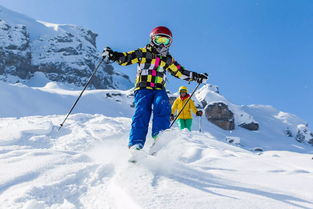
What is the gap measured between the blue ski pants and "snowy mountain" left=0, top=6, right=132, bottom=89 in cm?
9364

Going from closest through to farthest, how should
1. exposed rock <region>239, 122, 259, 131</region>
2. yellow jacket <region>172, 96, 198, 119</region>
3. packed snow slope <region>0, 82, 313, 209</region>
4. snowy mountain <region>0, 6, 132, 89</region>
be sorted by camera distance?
1. packed snow slope <region>0, 82, 313, 209</region>
2. yellow jacket <region>172, 96, 198, 119</region>
3. exposed rock <region>239, 122, 259, 131</region>
4. snowy mountain <region>0, 6, 132, 89</region>

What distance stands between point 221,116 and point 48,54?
276 ft

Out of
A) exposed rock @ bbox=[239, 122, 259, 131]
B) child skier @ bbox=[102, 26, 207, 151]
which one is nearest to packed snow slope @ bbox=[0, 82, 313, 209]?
child skier @ bbox=[102, 26, 207, 151]

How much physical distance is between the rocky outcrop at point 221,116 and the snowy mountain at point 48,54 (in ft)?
222

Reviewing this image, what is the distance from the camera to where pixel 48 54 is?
343 ft

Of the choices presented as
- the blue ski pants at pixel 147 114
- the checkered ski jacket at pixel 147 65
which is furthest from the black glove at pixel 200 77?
the blue ski pants at pixel 147 114

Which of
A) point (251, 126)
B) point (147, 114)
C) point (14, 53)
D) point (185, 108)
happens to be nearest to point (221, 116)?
point (251, 126)

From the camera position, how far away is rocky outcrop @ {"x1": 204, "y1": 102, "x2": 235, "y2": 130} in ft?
121

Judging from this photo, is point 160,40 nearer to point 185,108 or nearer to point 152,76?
point 152,76

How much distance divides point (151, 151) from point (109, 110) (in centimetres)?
3363

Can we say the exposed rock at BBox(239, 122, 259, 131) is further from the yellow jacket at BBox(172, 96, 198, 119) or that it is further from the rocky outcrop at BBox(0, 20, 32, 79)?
the rocky outcrop at BBox(0, 20, 32, 79)

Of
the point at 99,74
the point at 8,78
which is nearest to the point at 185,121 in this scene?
the point at 8,78

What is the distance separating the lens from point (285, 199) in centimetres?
224

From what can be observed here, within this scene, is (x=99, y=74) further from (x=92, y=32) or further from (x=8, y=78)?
(x=92, y=32)
